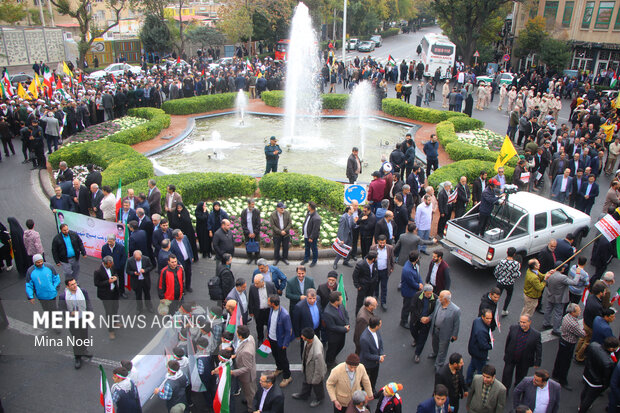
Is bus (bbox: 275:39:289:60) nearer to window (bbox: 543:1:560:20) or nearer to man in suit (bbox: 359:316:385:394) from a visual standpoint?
window (bbox: 543:1:560:20)

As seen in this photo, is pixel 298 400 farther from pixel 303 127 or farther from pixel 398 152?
pixel 303 127

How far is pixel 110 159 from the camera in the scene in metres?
15.8

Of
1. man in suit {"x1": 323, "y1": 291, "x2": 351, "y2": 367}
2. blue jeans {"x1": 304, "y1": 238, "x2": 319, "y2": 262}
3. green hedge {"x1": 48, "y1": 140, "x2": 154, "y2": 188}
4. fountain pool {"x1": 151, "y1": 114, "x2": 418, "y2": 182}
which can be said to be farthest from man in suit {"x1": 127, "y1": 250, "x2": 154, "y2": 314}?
fountain pool {"x1": 151, "y1": 114, "x2": 418, "y2": 182}

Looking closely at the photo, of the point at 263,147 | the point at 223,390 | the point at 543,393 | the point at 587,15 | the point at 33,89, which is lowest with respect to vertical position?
the point at 263,147

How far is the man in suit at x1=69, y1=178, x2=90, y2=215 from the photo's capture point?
12.2 m

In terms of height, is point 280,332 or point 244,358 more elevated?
point 244,358

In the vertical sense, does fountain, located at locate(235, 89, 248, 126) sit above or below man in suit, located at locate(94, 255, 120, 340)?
above

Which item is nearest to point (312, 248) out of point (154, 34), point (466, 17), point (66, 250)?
point (66, 250)

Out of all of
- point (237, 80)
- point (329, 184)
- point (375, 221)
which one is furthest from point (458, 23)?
point (375, 221)

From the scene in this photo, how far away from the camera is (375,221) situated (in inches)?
424

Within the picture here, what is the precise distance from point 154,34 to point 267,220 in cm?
3848

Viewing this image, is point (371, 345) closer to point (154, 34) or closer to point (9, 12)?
point (154, 34)

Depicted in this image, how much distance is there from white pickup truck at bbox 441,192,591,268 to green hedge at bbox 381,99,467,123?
488 inches

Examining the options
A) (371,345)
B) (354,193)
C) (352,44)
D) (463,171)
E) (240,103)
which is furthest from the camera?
(352,44)
